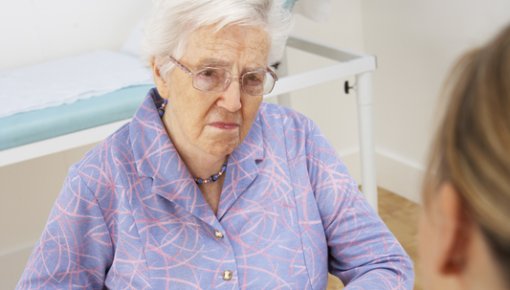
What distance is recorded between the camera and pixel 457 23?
314 cm

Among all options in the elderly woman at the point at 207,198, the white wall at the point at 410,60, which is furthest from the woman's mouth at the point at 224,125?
the white wall at the point at 410,60

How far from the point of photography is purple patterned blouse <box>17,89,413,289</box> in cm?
163

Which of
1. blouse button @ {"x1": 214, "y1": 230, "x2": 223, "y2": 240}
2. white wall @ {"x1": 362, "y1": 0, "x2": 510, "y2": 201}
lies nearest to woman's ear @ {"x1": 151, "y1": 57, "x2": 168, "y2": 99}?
blouse button @ {"x1": 214, "y1": 230, "x2": 223, "y2": 240}

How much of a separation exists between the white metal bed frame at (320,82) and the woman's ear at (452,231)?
5.92 ft

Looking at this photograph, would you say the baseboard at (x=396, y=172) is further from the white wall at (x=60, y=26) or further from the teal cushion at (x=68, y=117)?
the teal cushion at (x=68, y=117)

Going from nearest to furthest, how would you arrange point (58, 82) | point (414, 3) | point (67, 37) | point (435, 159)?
1. point (435, 159)
2. point (58, 82)
3. point (67, 37)
4. point (414, 3)

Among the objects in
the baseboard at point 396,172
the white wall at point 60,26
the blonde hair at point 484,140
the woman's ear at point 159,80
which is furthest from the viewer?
the baseboard at point 396,172

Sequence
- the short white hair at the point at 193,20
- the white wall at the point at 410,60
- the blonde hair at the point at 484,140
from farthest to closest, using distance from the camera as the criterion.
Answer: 1. the white wall at the point at 410,60
2. the short white hair at the point at 193,20
3. the blonde hair at the point at 484,140

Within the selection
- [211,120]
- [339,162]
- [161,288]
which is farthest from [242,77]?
[161,288]

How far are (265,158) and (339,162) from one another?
0.17 metres

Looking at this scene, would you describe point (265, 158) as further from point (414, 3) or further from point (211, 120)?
point (414, 3)

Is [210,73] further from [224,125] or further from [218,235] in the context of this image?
[218,235]

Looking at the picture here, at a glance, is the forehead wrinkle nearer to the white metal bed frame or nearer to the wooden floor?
the white metal bed frame

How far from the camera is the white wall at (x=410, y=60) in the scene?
123 inches
